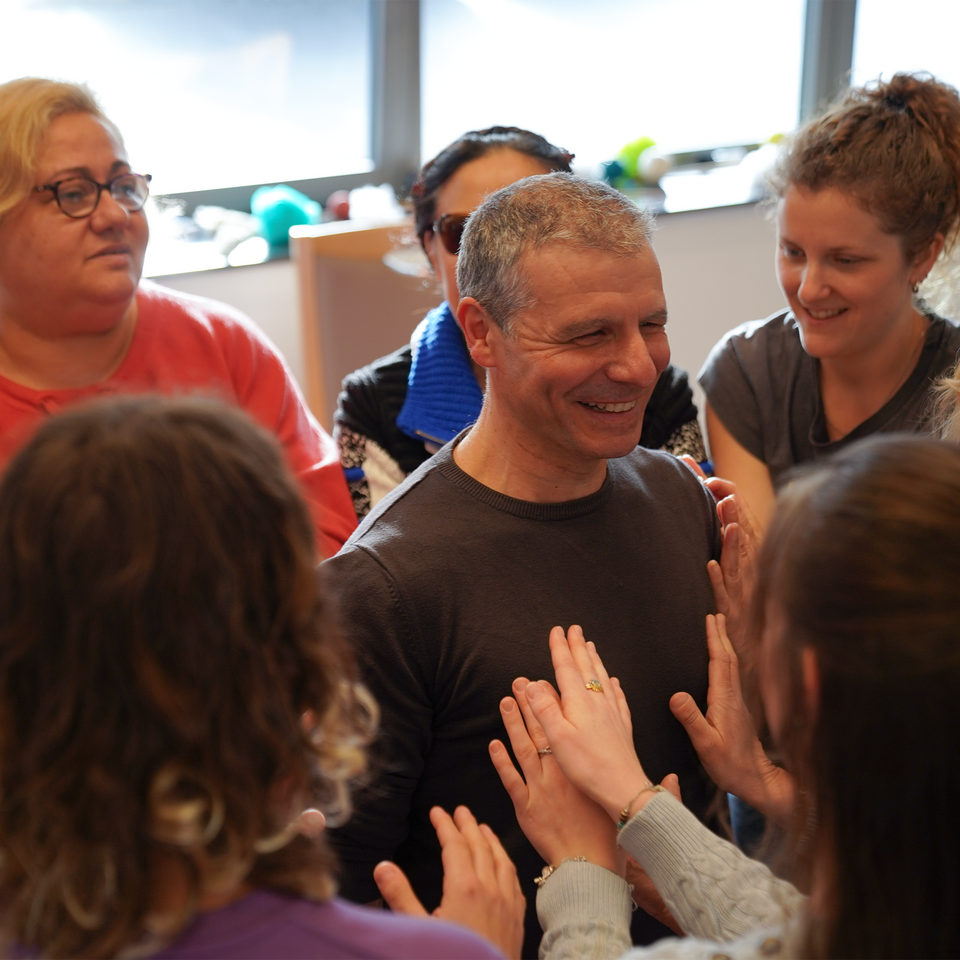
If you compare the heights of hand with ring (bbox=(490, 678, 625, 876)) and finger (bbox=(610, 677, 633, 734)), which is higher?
finger (bbox=(610, 677, 633, 734))

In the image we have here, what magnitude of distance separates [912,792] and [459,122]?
3597mm

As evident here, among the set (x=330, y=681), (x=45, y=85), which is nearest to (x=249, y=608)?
(x=330, y=681)

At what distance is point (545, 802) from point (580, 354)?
517mm

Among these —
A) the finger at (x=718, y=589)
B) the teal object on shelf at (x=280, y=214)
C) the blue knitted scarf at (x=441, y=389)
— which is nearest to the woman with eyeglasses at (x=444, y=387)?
the blue knitted scarf at (x=441, y=389)

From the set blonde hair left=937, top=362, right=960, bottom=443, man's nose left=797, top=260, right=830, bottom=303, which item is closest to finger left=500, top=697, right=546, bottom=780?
blonde hair left=937, top=362, right=960, bottom=443

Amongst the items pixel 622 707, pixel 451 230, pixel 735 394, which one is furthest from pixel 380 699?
pixel 735 394

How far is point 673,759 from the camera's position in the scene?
132 centimetres

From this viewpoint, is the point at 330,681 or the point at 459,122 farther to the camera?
the point at 459,122

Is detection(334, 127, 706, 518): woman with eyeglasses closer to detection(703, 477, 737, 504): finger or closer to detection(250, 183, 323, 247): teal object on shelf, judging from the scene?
detection(703, 477, 737, 504): finger

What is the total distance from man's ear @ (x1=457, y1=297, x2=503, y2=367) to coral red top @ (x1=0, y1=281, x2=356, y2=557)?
59 cm

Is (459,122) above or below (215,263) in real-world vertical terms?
above

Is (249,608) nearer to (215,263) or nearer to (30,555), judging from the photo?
(30,555)

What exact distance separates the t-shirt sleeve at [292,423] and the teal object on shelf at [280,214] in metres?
1.40

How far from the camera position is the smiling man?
123 cm
